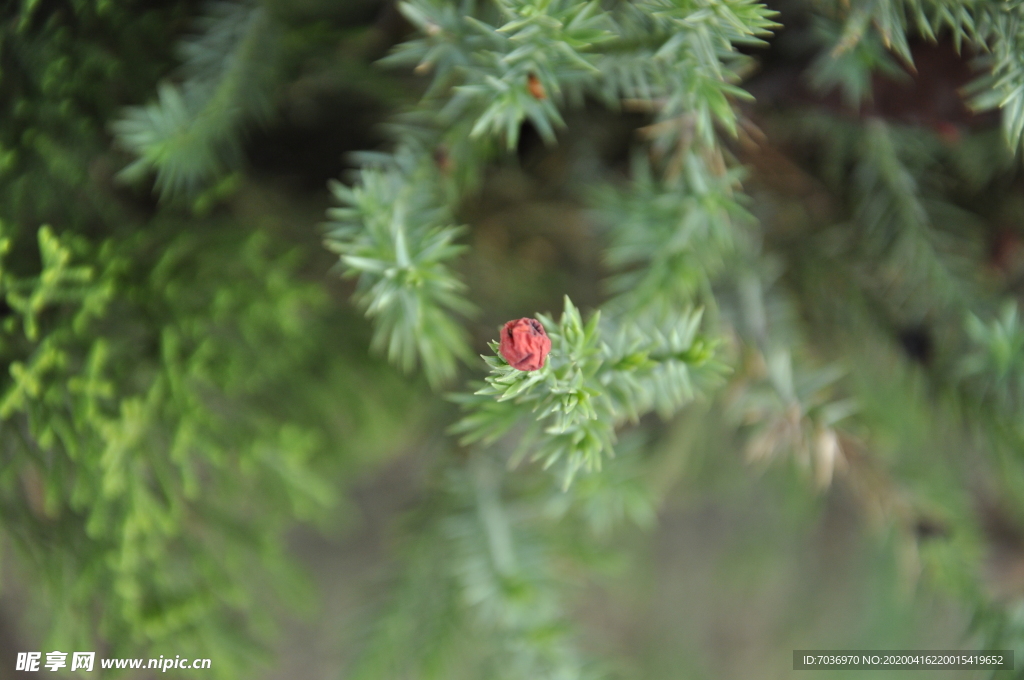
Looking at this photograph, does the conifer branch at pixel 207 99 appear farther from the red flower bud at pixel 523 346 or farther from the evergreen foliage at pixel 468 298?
the red flower bud at pixel 523 346

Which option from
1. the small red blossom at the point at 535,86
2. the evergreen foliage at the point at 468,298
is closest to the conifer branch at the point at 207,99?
the evergreen foliage at the point at 468,298

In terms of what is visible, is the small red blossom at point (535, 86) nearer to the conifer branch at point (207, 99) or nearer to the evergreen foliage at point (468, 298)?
the evergreen foliage at point (468, 298)

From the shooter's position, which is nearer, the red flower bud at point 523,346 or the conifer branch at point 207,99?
the red flower bud at point 523,346

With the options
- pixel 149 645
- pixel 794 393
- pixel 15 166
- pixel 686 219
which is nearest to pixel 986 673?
pixel 794 393

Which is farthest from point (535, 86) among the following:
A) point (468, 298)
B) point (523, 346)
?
point (468, 298)

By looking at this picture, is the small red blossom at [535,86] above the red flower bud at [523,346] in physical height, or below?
above

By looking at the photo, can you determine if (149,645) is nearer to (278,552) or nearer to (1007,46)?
(278,552)

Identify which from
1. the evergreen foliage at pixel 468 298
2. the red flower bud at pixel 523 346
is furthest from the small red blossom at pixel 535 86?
the red flower bud at pixel 523 346

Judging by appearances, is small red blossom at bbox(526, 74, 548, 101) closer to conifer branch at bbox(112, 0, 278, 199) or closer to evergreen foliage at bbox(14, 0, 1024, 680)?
evergreen foliage at bbox(14, 0, 1024, 680)

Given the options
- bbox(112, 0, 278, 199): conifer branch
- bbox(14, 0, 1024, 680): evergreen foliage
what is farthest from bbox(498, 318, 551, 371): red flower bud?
bbox(112, 0, 278, 199): conifer branch
